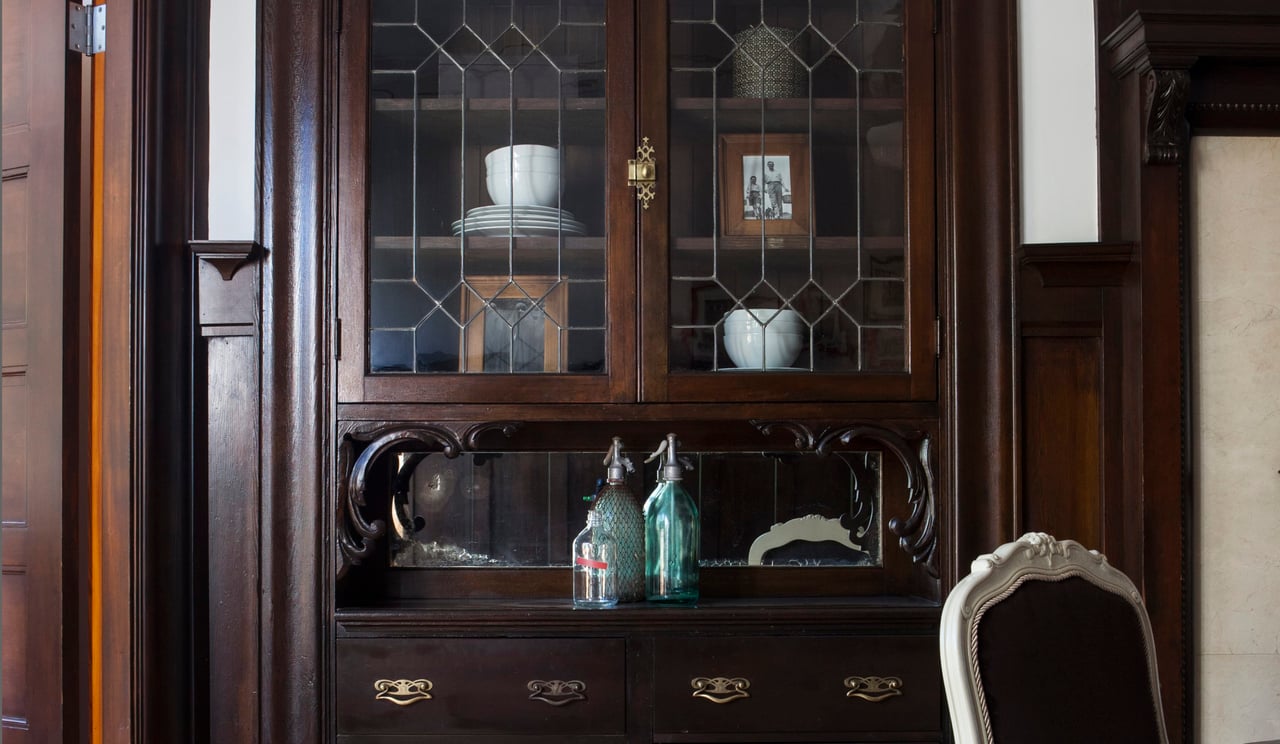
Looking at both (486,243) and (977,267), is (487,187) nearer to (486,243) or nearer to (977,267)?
(486,243)

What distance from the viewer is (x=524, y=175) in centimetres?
196

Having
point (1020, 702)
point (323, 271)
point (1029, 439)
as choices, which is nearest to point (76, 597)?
point (323, 271)

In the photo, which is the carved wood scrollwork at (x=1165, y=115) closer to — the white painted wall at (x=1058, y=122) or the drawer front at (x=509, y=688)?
the white painted wall at (x=1058, y=122)

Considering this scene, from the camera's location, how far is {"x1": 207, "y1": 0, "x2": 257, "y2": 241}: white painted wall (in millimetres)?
1986

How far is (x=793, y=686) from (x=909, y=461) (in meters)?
0.45

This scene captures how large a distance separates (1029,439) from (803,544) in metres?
0.47

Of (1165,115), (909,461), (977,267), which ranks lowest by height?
(909,461)

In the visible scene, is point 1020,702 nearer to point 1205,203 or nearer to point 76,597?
point 1205,203

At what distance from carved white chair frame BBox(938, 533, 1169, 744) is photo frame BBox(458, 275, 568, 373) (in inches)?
35.4

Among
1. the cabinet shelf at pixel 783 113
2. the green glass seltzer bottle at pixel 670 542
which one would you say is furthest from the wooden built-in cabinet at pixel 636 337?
the green glass seltzer bottle at pixel 670 542

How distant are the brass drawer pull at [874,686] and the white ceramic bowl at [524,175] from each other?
1.01m

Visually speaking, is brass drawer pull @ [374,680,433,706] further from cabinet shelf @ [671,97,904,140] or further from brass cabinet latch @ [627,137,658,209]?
cabinet shelf @ [671,97,904,140]

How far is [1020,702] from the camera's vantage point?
48.9 inches

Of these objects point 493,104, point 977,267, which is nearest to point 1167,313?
point 977,267
